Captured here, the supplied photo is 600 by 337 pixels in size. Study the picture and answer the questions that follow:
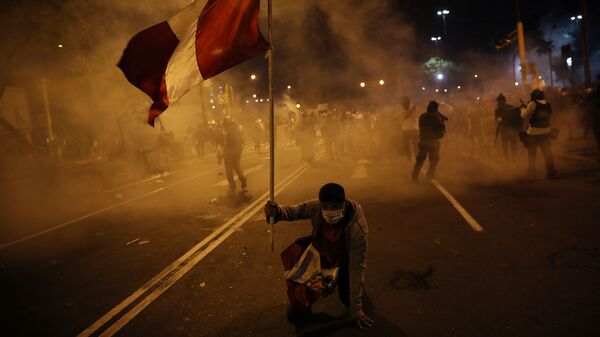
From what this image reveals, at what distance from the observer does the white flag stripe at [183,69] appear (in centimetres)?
371

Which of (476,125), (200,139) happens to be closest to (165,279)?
(476,125)

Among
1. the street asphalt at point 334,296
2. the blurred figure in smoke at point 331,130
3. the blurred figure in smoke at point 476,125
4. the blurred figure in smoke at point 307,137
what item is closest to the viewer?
the street asphalt at point 334,296

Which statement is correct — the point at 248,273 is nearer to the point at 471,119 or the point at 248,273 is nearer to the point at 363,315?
the point at 363,315

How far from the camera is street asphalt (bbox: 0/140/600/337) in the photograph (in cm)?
328

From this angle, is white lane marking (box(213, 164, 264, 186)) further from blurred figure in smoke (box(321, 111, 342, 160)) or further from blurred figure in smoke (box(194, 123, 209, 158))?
blurred figure in smoke (box(194, 123, 209, 158))

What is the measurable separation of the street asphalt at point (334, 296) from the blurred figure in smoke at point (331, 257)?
217 mm

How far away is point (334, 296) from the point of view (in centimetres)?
378

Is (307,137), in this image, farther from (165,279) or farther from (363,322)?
(363,322)

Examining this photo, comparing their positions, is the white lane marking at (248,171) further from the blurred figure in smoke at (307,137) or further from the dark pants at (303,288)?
the dark pants at (303,288)

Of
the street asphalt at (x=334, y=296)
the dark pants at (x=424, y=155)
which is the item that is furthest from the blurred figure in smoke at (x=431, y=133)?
the street asphalt at (x=334, y=296)

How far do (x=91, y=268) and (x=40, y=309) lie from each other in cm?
108

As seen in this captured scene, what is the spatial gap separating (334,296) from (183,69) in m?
2.29

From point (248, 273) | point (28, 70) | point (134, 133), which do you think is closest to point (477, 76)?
point (134, 133)

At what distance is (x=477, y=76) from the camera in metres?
63.4
